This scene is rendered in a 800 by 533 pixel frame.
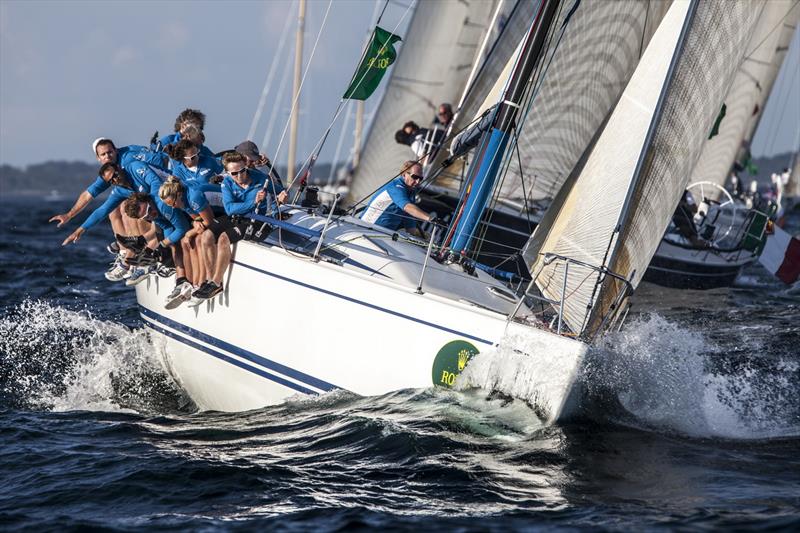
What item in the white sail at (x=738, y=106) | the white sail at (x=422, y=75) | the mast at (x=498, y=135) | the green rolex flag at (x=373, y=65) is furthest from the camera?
the white sail at (x=738, y=106)

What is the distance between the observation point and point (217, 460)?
6.09 m

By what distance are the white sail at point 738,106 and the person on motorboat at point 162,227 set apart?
13400 mm

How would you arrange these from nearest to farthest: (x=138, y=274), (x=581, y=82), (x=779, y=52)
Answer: (x=138, y=274), (x=581, y=82), (x=779, y=52)

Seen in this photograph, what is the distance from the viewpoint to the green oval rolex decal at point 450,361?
641cm

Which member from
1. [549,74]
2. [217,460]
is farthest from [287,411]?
[549,74]

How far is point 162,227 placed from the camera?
790 centimetres

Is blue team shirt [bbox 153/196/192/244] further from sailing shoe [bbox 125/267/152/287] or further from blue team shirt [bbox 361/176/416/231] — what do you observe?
blue team shirt [bbox 361/176/416/231]

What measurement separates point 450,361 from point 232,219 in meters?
2.37

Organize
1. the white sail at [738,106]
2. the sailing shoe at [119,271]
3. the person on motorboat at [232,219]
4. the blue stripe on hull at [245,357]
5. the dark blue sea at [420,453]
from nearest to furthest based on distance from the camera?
the dark blue sea at [420,453] < the blue stripe on hull at [245,357] < the person on motorboat at [232,219] < the sailing shoe at [119,271] < the white sail at [738,106]

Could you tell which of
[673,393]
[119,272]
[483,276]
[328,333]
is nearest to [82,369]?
[119,272]

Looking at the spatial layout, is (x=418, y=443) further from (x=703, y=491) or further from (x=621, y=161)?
(x=621, y=161)

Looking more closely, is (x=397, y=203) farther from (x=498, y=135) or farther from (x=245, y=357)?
(x=245, y=357)

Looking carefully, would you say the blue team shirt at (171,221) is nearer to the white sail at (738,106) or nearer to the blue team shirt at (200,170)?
the blue team shirt at (200,170)

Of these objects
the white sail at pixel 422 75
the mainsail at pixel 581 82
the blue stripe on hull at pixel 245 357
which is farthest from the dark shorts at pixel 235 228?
the white sail at pixel 422 75
